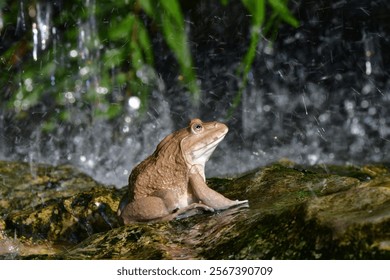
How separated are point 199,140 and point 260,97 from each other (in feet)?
17.9

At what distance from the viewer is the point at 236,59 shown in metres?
9.04

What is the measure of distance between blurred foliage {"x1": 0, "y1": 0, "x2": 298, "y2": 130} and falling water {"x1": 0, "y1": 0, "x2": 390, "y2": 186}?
3 centimetres

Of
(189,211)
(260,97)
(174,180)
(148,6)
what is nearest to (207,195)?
(189,211)

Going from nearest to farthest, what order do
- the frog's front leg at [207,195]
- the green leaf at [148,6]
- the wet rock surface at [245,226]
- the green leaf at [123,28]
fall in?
1. the wet rock surface at [245,226]
2. the frog's front leg at [207,195]
3. the green leaf at [148,6]
4. the green leaf at [123,28]

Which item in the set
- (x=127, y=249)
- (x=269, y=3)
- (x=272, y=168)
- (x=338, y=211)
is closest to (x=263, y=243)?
(x=338, y=211)

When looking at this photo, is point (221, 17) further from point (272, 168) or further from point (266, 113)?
point (272, 168)

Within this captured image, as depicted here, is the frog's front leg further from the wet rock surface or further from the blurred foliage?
the blurred foliage

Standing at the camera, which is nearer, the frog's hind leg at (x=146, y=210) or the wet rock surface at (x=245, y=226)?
the wet rock surface at (x=245, y=226)

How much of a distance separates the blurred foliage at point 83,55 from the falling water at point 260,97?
27 millimetres

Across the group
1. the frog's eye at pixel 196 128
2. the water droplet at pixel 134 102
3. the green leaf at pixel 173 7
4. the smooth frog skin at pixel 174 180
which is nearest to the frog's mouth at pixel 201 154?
the smooth frog skin at pixel 174 180

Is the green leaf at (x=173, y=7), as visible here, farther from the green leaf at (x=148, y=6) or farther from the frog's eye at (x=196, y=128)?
the frog's eye at (x=196, y=128)

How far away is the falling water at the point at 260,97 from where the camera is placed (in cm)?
829

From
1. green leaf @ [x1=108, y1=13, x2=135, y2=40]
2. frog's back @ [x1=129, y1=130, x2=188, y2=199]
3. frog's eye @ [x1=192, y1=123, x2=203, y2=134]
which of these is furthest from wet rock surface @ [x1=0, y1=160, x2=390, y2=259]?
green leaf @ [x1=108, y1=13, x2=135, y2=40]

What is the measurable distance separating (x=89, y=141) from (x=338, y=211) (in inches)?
241
